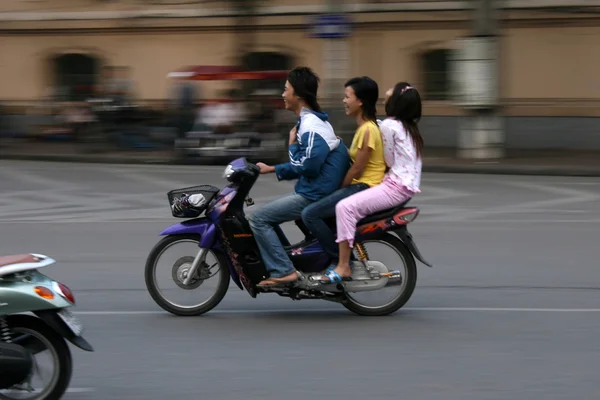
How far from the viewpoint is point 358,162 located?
698 centimetres

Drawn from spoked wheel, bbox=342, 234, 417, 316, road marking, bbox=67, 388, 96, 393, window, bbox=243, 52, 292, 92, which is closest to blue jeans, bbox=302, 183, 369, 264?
spoked wheel, bbox=342, 234, 417, 316

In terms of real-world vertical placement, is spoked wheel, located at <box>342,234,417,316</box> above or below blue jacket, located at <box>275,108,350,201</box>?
below

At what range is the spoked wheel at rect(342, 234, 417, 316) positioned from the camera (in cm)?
719

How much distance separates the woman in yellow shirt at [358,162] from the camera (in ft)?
22.8

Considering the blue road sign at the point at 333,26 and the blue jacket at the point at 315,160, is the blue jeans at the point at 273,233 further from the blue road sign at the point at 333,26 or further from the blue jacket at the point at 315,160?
the blue road sign at the point at 333,26

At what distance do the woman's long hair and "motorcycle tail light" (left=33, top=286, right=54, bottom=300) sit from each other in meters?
3.03

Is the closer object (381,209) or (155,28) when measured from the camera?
(381,209)

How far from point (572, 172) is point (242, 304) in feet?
40.4

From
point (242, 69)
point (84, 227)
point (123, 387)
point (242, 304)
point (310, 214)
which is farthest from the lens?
point (242, 69)

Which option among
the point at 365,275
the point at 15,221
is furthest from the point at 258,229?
the point at 15,221

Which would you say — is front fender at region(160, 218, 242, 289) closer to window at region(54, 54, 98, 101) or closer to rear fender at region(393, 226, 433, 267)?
rear fender at region(393, 226, 433, 267)

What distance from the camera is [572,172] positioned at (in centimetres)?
1870

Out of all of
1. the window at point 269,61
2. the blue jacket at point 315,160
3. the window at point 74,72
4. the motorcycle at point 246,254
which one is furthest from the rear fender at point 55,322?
the window at point 74,72

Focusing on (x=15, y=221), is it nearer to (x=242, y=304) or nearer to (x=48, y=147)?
(x=242, y=304)
